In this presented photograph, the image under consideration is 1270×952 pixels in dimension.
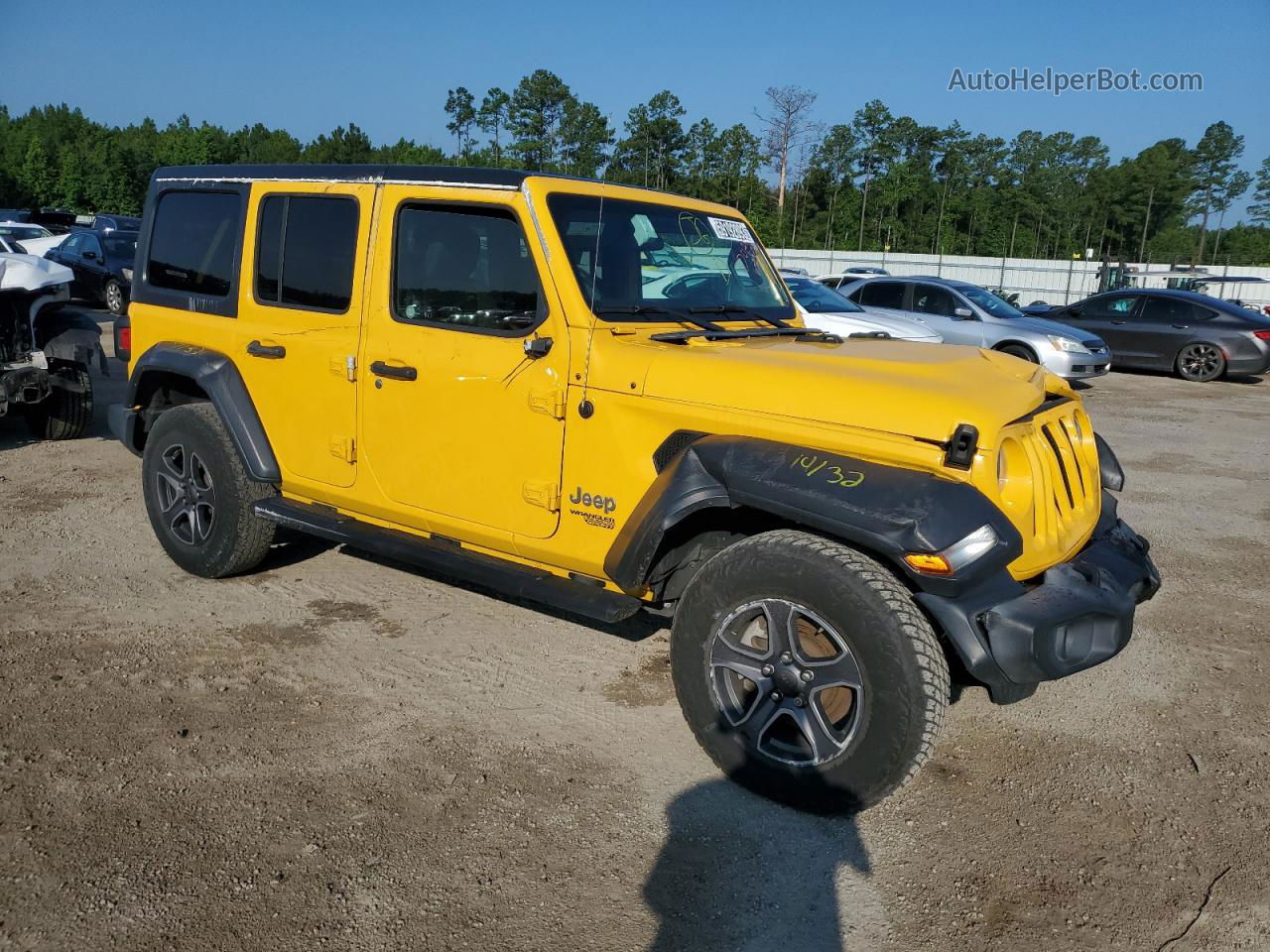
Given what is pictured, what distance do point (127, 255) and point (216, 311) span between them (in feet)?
53.4

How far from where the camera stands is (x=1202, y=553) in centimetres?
630

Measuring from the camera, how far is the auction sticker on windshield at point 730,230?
177 inches

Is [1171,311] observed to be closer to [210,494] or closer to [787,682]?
[787,682]

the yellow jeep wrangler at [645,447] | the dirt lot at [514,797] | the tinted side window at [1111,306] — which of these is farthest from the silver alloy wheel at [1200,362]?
the yellow jeep wrangler at [645,447]

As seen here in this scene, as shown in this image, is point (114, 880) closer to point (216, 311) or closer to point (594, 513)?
point (594, 513)

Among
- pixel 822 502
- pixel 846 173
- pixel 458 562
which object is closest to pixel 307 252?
pixel 458 562

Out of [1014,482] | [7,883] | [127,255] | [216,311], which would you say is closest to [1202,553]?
[1014,482]

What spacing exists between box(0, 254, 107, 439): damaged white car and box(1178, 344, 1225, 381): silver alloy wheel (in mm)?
15627

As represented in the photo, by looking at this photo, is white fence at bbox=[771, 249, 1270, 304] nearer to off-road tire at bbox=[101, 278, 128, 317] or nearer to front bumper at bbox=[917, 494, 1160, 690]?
off-road tire at bbox=[101, 278, 128, 317]

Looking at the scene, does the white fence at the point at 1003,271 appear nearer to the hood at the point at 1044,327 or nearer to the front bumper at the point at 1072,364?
the hood at the point at 1044,327

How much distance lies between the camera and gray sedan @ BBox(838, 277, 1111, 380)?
13.9 meters

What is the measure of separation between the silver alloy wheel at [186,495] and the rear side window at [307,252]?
1.00m

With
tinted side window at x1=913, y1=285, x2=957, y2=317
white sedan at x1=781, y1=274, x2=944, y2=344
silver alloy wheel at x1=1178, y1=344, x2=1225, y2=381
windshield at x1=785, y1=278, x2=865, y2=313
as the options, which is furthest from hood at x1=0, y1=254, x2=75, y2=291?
silver alloy wheel at x1=1178, y1=344, x2=1225, y2=381

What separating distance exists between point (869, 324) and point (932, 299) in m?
2.86
